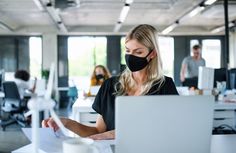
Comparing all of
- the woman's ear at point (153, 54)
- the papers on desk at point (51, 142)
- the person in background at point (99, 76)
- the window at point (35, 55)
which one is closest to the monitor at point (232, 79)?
the person in background at point (99, 76)

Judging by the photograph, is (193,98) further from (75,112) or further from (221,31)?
(221,31)

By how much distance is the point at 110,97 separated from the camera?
1.71 metres

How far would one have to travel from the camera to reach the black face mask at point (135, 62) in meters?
1.55

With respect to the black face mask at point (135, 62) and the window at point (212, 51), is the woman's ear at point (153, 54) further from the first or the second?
the window at point (212, 51)

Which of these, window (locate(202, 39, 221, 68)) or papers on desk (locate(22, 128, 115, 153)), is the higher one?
window (locate(202, 39, 221, 68))

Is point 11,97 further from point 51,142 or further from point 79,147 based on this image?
point 79,147

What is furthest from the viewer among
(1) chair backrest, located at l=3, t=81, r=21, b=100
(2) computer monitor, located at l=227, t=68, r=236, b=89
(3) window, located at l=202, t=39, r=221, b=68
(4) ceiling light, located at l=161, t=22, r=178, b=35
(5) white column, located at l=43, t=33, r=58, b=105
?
(3) window, located at l=202, t=39, r=221, b=68

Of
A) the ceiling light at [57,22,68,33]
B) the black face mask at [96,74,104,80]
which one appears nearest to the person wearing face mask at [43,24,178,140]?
the black face mask at [96,74,104,80]

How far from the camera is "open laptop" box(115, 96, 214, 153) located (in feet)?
3.19

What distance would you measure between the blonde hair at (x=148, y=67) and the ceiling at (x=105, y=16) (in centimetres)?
484

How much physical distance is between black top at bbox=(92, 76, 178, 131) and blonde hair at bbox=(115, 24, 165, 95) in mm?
26

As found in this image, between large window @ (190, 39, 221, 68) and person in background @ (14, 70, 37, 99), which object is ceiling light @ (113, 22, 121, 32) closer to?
large window @ (190, 39, 221, 68)

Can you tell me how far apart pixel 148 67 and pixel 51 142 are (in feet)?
2.11

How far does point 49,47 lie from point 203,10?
540 cm
